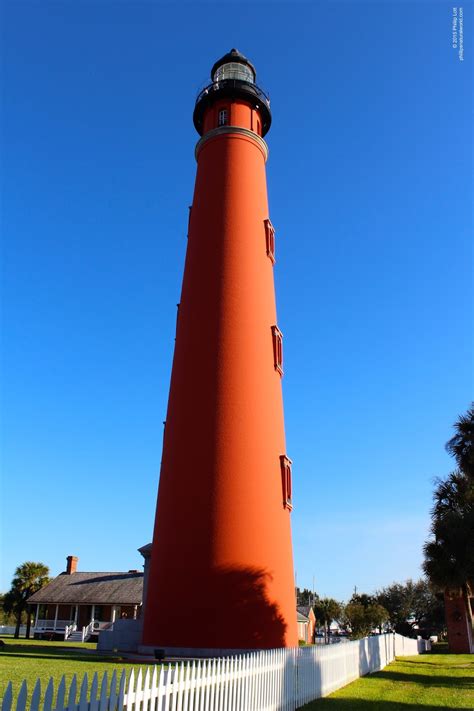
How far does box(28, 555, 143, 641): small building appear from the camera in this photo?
37.4m

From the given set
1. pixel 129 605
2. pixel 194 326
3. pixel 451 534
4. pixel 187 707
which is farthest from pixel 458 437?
pixel 129 605

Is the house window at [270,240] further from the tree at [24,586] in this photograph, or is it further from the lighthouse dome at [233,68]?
the tree at [24,586]

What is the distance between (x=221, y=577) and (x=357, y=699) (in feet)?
13.3

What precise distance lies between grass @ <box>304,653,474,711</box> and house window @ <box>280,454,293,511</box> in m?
5.01

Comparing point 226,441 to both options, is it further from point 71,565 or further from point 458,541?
point 71,565

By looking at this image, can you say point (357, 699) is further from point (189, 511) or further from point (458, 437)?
point (458, 437)

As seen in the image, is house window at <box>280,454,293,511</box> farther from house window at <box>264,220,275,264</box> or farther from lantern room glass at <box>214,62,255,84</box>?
lantern room glass at <box>214,62,255,84</box>

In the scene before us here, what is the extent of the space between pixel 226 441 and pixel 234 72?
15527mm

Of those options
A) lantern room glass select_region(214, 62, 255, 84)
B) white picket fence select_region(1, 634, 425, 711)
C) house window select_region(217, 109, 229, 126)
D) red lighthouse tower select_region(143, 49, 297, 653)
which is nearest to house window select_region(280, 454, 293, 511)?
red lighthouse tower select_region(143, 49, 297, 653)

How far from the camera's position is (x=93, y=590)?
133 ft

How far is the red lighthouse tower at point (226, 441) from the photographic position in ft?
47.2

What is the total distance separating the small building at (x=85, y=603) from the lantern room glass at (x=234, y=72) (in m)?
31.6

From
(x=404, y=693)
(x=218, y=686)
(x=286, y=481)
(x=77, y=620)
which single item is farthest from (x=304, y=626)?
(x=218, y=686)

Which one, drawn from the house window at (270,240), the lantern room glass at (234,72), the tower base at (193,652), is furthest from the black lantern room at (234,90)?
the tower base at (193,652)
